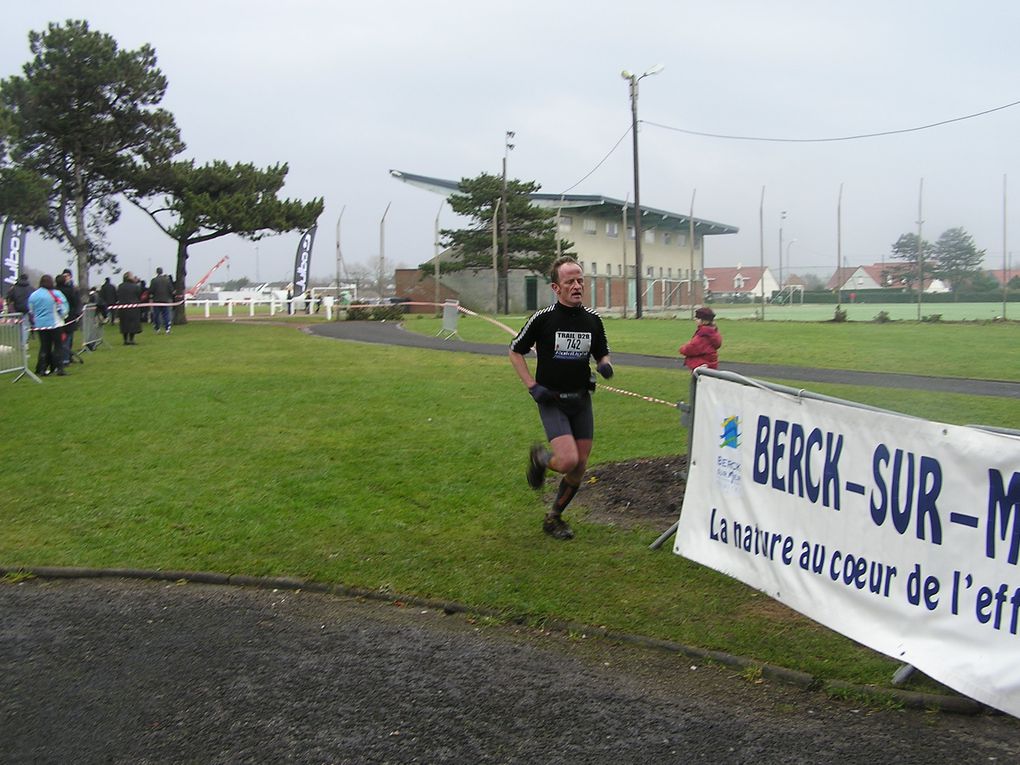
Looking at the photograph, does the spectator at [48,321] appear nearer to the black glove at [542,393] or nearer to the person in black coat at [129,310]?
the person in black coat at [129,310]

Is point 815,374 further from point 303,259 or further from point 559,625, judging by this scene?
point 303,259

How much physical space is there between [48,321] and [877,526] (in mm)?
15897

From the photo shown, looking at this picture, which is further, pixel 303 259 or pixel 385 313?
pixel 303 259

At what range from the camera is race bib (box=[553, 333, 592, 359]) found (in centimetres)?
664

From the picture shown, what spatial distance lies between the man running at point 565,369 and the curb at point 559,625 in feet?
5.05

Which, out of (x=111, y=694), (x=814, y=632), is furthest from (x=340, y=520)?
(x=814, y=632)

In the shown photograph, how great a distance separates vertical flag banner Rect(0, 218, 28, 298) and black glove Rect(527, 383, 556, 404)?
1099 inches

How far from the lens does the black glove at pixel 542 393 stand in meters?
6.54

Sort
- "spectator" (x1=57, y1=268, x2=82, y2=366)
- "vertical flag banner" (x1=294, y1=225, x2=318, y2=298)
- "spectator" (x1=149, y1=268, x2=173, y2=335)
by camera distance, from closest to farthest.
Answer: "spectator" (x1=57, y1=268, x2=82, y2=366)
"spectator" (x1=149, y1=268, x2=173, y2=335)
"vertical flag banner" (x1=294, y1=225, x2=318, y2=298)

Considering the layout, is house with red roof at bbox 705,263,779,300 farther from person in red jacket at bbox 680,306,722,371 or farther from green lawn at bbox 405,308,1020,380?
person in red jacket at bbox 680,306,722,371

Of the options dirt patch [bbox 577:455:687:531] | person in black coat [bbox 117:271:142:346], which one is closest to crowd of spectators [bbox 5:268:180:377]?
person in black coat [bbox 117:271:142:346]

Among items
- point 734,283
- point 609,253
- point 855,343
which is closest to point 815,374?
point 855,343

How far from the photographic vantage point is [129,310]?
24.3 metres

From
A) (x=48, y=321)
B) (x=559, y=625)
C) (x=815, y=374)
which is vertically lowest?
(x=559, y=625)
